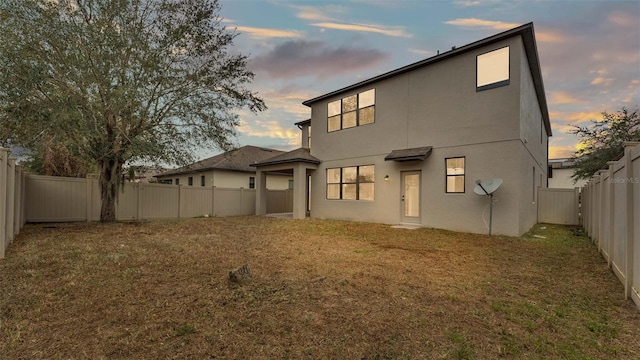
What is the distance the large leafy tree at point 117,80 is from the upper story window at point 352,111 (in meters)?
4.01

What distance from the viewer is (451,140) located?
9.95 meters

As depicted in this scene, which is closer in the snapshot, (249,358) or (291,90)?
(249,358)

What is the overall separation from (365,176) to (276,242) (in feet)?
19.9

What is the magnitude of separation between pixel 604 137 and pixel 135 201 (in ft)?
82.2

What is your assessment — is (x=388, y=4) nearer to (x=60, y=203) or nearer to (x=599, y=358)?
(x=599, y=358)

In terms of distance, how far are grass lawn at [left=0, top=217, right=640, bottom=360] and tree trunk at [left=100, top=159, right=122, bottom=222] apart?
455cm

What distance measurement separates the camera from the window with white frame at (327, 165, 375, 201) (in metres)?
12.2

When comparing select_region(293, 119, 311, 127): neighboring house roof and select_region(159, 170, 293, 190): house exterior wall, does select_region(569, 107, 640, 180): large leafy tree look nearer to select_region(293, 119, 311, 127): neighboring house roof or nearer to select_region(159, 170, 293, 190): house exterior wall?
select_region(293, 119, 311, 127): neighboring house roof

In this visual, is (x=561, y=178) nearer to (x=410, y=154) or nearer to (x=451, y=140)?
(x=451, y=140)

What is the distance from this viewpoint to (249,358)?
2.34m

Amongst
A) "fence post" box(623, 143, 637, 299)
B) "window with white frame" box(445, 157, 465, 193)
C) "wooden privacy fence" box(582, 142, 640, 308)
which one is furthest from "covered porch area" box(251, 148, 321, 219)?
"fence post" box(623, 143, 637, 299)

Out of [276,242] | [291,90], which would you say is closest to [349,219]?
[276,242]

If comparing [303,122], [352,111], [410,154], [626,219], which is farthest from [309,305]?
[303,122]

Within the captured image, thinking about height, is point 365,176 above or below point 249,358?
above
